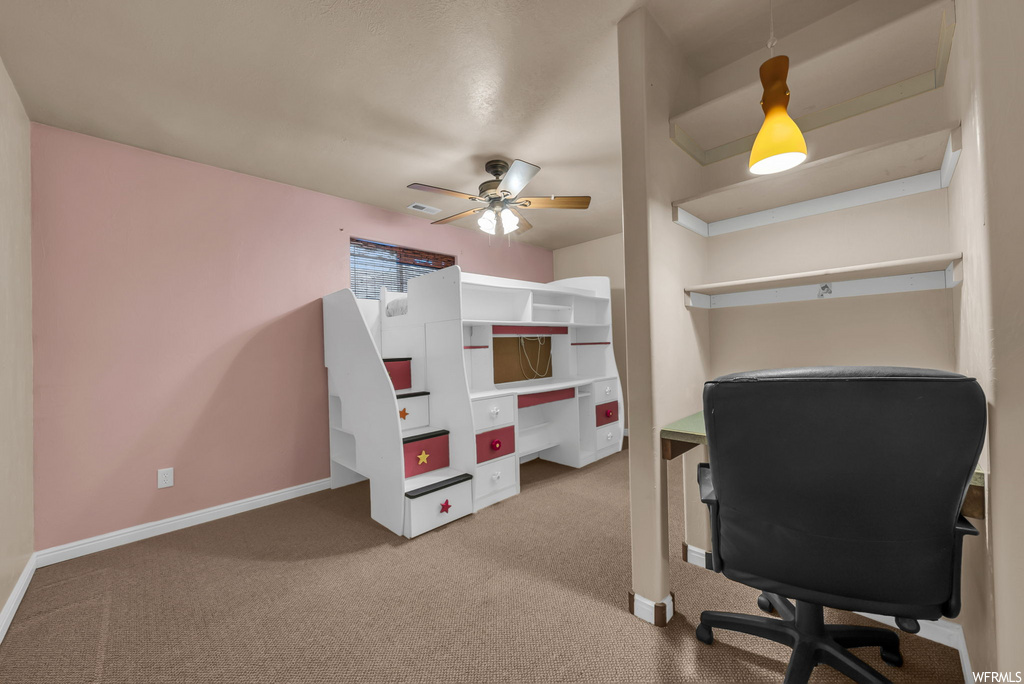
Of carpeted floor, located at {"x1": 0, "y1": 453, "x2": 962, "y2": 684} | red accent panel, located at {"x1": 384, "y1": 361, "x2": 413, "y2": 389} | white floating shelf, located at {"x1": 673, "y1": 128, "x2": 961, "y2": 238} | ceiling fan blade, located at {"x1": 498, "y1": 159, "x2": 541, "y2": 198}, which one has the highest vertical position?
ceiling fan blade, located at {"x1": 498, "y1": 159, "x2": 541, "y2": 198}

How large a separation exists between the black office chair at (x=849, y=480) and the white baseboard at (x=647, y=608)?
59 cm

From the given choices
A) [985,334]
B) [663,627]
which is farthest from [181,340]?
[985,334]

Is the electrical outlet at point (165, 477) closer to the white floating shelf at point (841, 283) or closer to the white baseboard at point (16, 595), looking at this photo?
the white baseboard at point (16, 595)

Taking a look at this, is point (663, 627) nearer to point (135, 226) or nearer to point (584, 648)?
point (584, 648)

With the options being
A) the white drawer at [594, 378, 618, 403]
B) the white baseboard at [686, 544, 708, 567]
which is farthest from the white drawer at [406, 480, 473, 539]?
the white drawer at [594, 378, 618, 403]

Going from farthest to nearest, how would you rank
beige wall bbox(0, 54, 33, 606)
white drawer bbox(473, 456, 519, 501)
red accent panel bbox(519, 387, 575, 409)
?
red accent panel bbox(519, 387, 575, 409), white drawer bbox(473, 456, 519, 501), beige wall bbox(0, 54, 33, 606)

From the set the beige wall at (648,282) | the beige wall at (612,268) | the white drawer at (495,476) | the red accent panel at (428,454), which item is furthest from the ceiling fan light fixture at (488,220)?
the beige wall at (612,268)

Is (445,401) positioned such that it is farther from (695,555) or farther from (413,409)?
(695,555)

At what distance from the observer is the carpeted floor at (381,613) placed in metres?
1.42

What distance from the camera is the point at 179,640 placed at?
63.2 inches

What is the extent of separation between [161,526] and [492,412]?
6.97 feet

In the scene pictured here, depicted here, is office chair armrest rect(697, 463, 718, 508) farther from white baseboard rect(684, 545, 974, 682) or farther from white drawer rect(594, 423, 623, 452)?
white drawer rect(594, 423, 623, 452)

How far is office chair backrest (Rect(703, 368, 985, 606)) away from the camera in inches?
35.1

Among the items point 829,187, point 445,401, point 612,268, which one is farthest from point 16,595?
point 612,268
